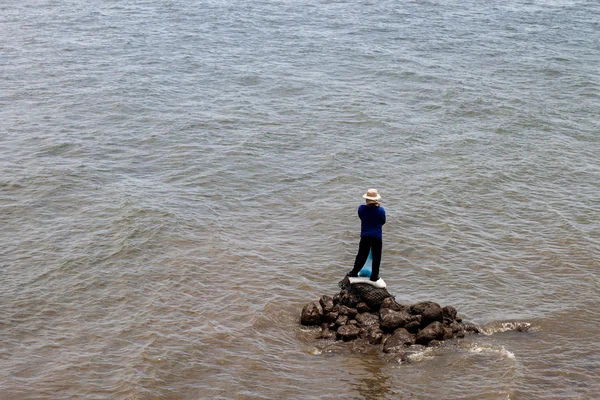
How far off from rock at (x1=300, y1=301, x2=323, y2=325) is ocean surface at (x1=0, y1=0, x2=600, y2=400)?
0.27 metres

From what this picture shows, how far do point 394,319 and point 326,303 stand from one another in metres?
1.37

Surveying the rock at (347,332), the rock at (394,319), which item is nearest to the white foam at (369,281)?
the rock at (394,319)

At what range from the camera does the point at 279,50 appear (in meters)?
32.0

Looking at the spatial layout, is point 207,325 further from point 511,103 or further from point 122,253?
point 511,103

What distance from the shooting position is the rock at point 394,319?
13.0m

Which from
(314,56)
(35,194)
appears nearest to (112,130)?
(35,194)

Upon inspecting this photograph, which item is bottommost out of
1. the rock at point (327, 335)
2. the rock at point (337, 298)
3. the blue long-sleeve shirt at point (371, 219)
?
the rock at point (327, 335)

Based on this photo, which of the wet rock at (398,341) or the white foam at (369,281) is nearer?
the wet rock at (398,341)

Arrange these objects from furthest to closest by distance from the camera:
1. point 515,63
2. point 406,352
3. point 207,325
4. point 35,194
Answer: point 515,63 → point 35,194 → point 207,325 → point 406,352

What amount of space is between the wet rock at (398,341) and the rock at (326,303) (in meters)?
1.31

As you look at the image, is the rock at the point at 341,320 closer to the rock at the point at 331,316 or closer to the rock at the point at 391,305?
the rock at the point at 331,316

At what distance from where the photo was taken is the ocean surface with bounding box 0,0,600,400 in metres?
12.5

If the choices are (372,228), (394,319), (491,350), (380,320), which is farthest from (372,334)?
(491,350)

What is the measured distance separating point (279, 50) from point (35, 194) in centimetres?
1553
